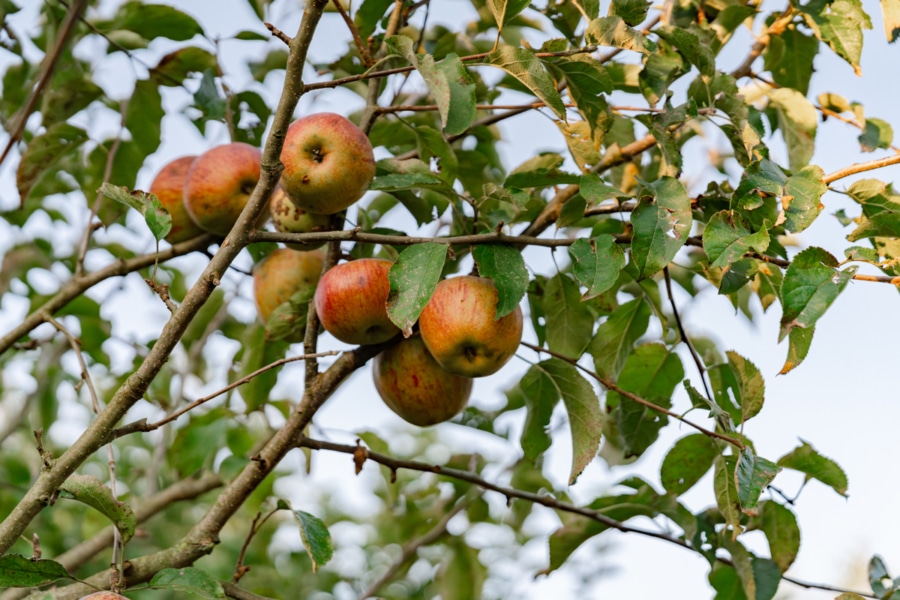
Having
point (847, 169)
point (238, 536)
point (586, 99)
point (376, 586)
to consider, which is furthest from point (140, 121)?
point (238, 536)

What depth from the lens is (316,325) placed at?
5.74 ft

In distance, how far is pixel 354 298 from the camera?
5.26ft

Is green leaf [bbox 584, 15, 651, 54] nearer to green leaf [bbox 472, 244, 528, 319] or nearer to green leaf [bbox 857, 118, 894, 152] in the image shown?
green leaf [bbox 472, 244, 528, 319]

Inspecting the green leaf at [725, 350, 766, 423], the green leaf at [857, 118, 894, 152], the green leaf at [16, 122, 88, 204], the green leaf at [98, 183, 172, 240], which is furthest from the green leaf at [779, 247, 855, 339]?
the green leaf at [16, 122, 88, 204]

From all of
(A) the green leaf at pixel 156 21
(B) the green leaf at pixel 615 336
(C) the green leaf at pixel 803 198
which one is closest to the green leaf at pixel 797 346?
(C) the green leaf at pixel 803 198

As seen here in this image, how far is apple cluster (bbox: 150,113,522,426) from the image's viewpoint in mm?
1603

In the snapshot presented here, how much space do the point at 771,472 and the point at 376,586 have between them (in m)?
1.44

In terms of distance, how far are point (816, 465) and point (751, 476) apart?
548 mm

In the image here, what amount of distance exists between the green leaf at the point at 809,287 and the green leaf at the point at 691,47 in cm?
53

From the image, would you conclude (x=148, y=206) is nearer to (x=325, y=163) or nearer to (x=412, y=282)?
(x=325, y=163)

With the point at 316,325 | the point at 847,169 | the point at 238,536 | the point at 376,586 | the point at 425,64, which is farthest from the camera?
the point at 238,536

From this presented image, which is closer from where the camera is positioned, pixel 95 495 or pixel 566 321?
pixel 95 495

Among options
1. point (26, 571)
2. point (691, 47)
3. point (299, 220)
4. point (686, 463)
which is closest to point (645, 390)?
point (686, 463)

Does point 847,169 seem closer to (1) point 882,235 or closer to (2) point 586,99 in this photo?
(1) point 882,235
